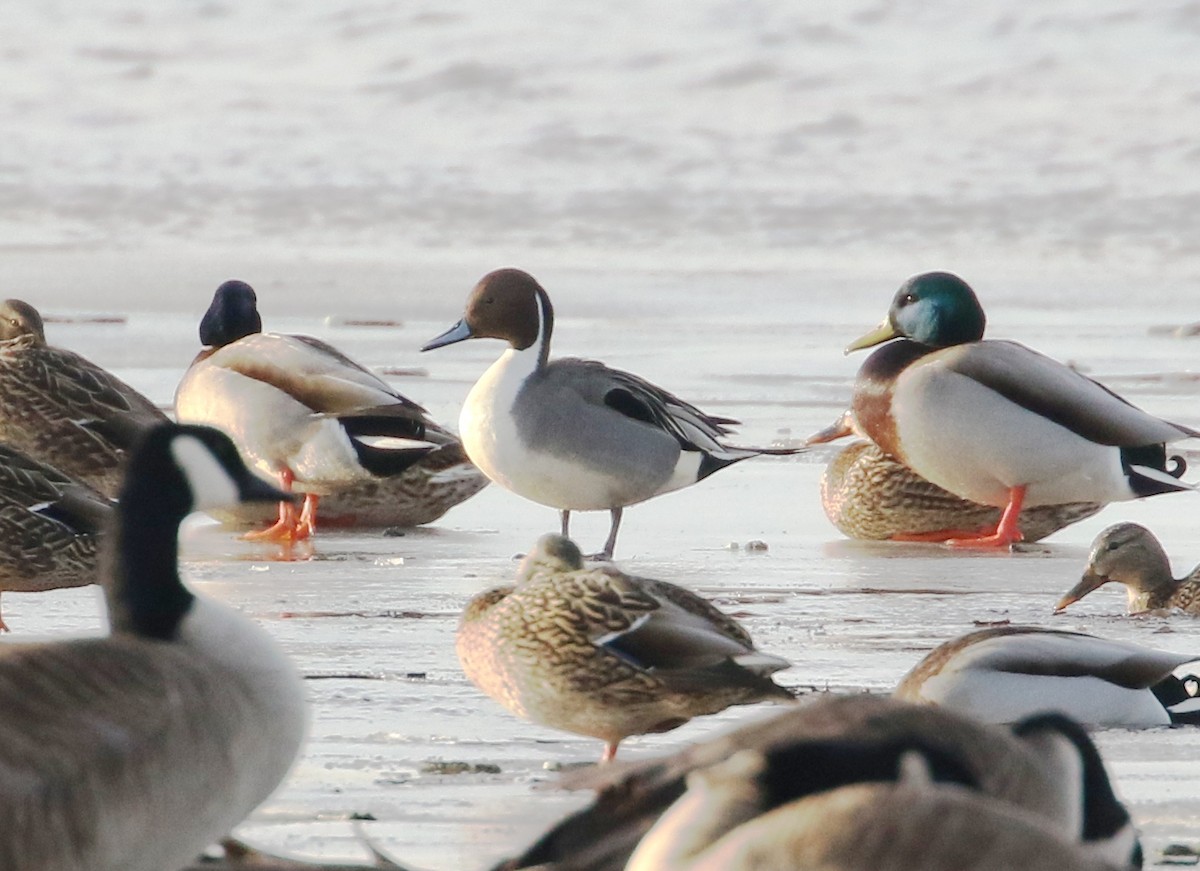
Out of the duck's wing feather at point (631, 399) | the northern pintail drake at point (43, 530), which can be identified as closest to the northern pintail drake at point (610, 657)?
the northern pintail drake at point (43, 530)

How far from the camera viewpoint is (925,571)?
793 centimetres

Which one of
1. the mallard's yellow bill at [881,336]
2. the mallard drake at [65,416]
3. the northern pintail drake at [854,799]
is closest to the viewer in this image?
the northern pintail drake at [854,799]

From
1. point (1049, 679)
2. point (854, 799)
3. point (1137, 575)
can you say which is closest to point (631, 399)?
point (1137, 575)

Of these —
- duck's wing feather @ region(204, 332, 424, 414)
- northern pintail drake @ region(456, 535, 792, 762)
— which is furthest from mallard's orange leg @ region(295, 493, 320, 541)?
northern pintail drake @ region(456, 535, 792, 762)

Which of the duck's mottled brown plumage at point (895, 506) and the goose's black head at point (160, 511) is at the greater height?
the goose's black head at point (160, 511)

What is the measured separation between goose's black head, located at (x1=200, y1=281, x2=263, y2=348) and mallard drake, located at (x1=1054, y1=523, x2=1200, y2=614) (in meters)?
3.99

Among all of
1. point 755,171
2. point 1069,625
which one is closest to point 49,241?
point 755,171

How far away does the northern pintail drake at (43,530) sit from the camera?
21.1 feet

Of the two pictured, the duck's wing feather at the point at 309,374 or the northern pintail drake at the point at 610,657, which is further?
the duck's wing feather at the point at 309,374

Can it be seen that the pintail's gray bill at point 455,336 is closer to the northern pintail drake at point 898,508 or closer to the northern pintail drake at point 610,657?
the northern pintail drake at point 898,508

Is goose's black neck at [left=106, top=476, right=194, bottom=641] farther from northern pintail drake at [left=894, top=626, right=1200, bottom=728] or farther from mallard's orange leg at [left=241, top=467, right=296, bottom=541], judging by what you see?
mallard's orange leg at [left=241, top=467, right=296, bottom=541]

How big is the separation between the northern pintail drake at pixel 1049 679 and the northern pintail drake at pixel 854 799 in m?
1.58

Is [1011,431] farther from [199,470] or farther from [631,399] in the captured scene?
[199,470]

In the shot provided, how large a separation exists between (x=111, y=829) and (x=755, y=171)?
72.4 feet
